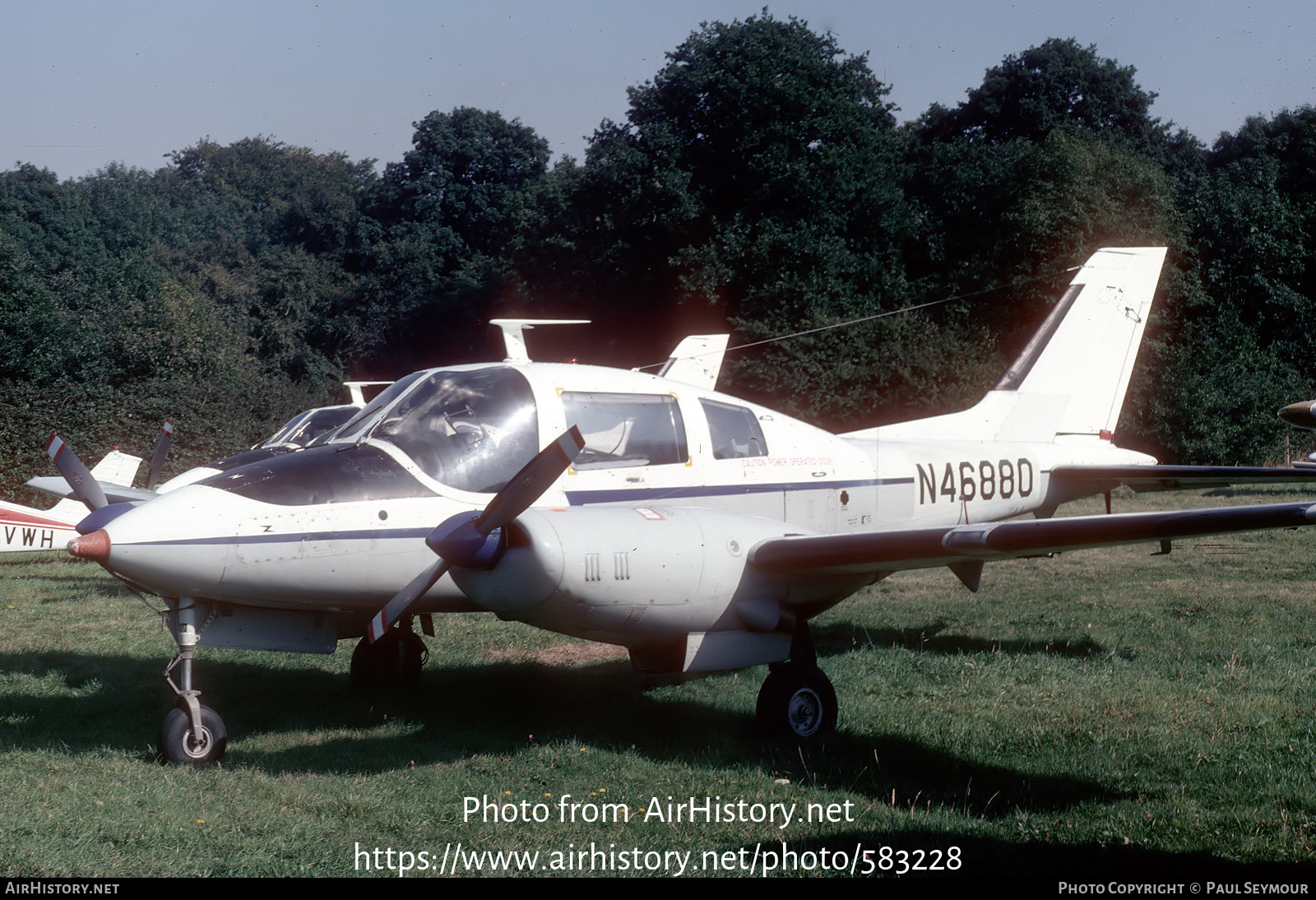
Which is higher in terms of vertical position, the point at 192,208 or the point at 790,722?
the point at 192,208

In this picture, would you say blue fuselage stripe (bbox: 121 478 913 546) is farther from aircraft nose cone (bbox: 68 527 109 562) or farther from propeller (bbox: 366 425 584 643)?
propeller (bbox: 366 425 584 643)

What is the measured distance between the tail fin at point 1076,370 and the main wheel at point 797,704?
12.5 ft

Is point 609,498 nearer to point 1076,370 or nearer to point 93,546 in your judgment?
point 93,546

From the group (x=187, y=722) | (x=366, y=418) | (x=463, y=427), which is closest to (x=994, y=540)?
(x=463, y=427)

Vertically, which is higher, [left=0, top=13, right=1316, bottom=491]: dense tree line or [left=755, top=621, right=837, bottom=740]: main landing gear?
[left=0, top=13, right=1316, bottom=491]: dense tree line

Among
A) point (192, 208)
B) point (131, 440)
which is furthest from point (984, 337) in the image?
point (192, 208)

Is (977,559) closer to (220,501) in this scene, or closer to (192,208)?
(220,501)

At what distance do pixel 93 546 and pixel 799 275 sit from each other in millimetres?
29456

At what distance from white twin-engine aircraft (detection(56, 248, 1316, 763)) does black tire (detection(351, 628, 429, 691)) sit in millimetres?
22

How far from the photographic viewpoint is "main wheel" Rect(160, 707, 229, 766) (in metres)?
6.08

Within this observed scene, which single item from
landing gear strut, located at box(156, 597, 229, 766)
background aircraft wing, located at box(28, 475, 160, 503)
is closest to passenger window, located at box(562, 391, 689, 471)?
landing gear strut, located at box(156, 597, 229, 766)

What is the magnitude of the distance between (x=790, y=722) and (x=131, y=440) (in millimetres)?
19279

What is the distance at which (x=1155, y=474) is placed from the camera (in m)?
8.92

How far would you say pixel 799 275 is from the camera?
33.1 m
